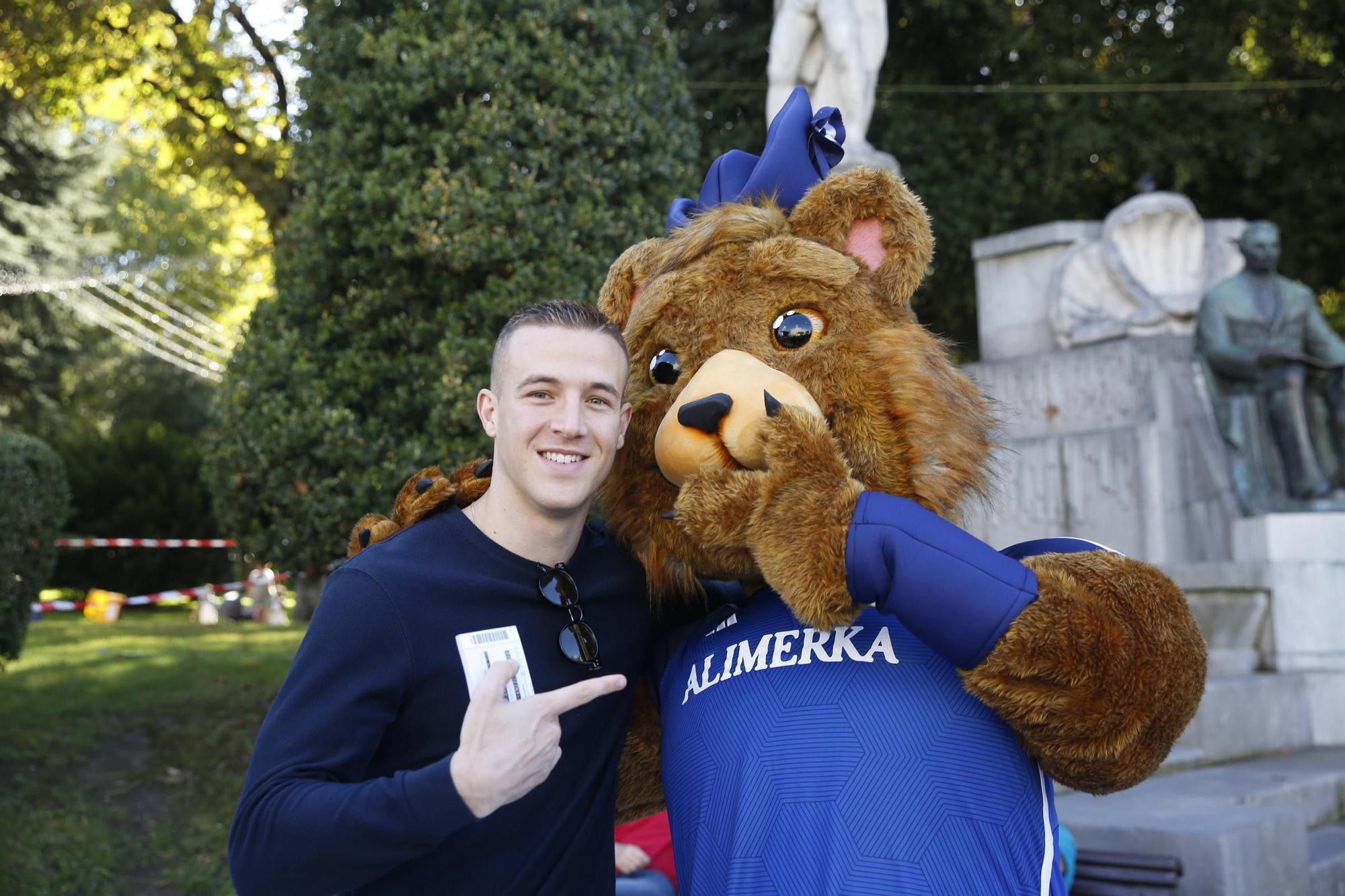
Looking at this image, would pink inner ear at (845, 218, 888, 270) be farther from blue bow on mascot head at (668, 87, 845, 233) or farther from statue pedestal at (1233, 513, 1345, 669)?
statue pedestal at (1233, 513, 1345, 669)

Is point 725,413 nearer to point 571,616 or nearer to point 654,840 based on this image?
point 571,616

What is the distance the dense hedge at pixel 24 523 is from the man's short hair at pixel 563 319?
5.43 metres

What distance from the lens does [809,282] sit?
2293mm

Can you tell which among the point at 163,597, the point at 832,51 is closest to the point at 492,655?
the point at 832,51

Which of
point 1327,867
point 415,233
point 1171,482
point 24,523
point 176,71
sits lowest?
point 1327,867

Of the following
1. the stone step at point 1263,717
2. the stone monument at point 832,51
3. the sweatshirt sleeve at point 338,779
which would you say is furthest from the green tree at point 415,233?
the stone step at point 1263,717

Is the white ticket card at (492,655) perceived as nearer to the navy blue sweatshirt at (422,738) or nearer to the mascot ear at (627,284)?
the navy blue sweatshirt at (422,738)

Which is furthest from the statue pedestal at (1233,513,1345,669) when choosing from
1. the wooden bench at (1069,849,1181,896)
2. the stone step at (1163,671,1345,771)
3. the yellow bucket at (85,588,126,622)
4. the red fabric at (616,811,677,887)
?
the yellow bucket at (85,588,126,622)

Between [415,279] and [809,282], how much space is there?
414 cm

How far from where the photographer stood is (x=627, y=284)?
260 cm

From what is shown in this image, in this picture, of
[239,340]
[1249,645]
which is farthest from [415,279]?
[1249,645]

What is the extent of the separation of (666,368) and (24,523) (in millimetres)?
5826

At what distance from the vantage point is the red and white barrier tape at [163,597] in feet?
54.1

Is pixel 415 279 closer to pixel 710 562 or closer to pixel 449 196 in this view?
pixel 449 196
